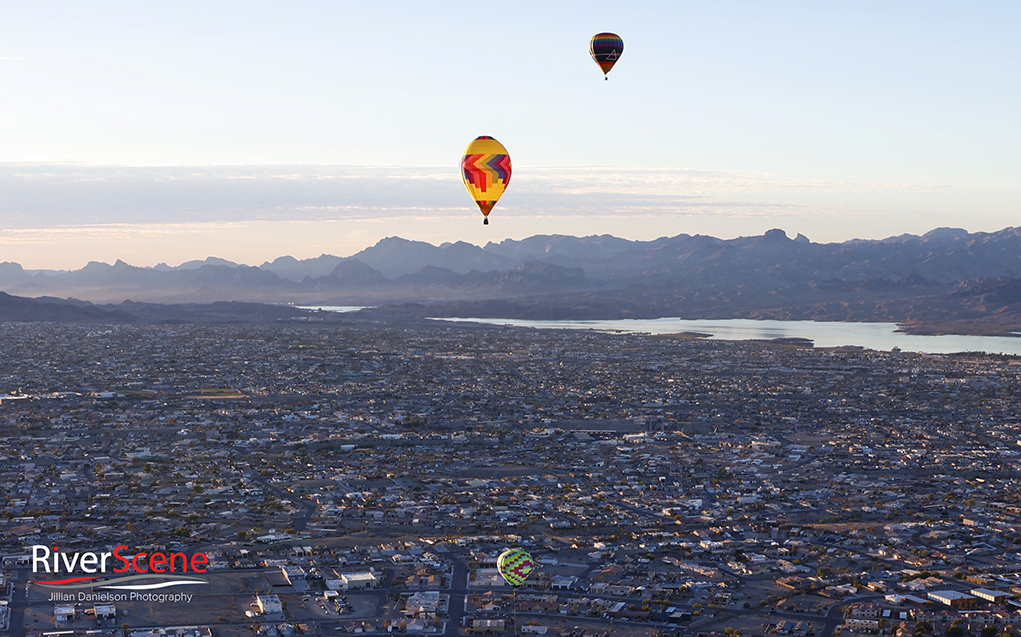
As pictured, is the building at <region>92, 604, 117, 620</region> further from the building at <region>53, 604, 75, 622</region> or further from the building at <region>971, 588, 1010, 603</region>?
the building at <region>971, 588, 1010, 603</region>

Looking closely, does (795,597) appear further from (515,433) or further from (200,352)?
(200,352)

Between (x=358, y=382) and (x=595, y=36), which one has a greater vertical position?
(x=595, y=36)

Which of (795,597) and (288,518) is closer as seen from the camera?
(795,597)

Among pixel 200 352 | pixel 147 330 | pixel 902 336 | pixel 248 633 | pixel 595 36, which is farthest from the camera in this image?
pixel 902 336

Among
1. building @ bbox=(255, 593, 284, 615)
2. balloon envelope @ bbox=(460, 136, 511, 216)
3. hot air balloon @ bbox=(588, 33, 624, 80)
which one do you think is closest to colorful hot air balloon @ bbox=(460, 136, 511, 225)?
balloon envelope @ bbox=(460, 136, 511, 216)

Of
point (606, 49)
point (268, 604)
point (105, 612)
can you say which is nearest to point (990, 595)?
point (268, 604)

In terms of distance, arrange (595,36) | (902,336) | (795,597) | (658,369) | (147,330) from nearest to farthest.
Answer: (795,597), (595,36), (658,369), (147,330), (902,336)

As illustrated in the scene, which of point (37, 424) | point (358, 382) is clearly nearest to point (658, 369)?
point (358, 382)
